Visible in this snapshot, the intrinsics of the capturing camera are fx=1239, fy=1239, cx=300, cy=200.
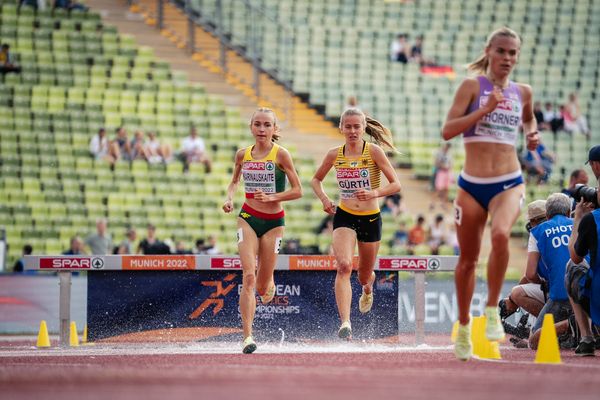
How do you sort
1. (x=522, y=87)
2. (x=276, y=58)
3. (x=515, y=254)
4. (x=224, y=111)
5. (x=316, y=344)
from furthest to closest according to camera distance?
(x=276, y=58)
(x=224, y=111)
(x=515, y=254)
(x=316, y=344)
(x=522, y=87)

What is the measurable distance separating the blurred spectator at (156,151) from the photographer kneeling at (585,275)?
48.0 feet

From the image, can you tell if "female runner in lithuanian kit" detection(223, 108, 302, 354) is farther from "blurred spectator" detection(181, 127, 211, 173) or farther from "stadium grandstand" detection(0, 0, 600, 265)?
"blurred spectator" detection(181, 127, 211, 173)

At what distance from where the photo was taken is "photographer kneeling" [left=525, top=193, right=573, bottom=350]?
1329cm

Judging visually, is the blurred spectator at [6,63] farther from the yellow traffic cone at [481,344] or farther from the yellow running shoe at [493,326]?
the yellow running shoe at [493,326]

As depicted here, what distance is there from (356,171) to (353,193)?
0.24 m


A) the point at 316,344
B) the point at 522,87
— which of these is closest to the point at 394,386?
the point at 522,87

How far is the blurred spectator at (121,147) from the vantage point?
83.4 ft

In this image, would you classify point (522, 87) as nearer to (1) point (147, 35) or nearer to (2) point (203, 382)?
(2) point (203, 382)

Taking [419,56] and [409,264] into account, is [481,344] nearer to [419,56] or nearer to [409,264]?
[409,264]

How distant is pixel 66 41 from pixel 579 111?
12.8 meters

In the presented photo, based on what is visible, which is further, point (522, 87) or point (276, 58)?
point (276, 58)

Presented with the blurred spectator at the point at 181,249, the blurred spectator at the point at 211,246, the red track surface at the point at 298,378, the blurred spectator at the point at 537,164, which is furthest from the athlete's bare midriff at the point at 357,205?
the blurred spectator at the point at 537,164

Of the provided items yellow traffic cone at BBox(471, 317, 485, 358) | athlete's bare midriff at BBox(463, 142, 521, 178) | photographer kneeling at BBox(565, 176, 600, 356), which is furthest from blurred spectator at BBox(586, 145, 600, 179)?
athlete's bare midriff at BBox(463, 142, 521, 178)

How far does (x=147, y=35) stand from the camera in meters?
31.5
